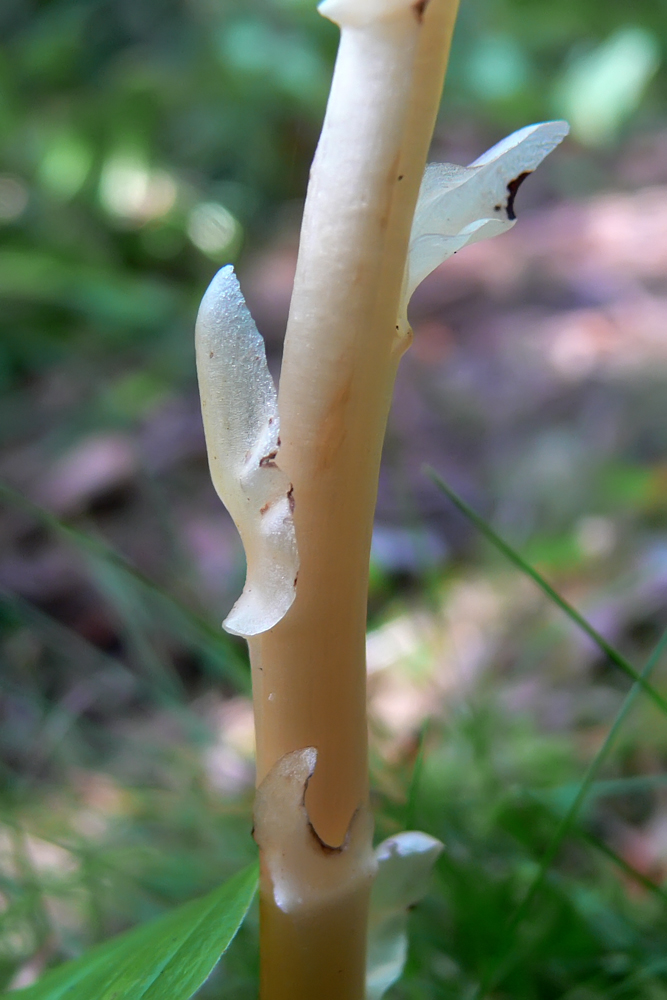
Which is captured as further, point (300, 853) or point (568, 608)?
point (568, 608)

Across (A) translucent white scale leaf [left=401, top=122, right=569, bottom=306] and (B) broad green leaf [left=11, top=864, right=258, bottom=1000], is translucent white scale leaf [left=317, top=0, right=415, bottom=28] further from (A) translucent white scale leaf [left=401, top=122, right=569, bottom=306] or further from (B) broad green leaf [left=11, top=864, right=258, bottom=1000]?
(B) broad green leaf [left=11, top=864, right=258, bottom=1000]

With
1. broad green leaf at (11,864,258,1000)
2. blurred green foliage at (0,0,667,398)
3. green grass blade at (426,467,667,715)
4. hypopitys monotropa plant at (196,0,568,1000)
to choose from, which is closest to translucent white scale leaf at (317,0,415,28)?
hypopitys monotropa plant at (196,0,568,1000)

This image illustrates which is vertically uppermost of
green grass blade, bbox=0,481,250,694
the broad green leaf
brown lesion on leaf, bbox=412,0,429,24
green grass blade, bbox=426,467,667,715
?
green grass blade, bbox=0,481,250,694

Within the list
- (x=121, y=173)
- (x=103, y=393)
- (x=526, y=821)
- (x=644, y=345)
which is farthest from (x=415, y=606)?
(x=121, y=173)

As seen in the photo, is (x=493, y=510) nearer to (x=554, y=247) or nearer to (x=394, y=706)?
(x=394, y=706)

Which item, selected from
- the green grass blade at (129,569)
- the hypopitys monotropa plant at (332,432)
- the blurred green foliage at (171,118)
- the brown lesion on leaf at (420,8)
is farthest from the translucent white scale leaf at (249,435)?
the blurred green foliage at (171,118)

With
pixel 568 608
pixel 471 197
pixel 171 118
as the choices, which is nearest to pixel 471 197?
pixel 471 197

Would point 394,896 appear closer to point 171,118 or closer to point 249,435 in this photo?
point 249,435
